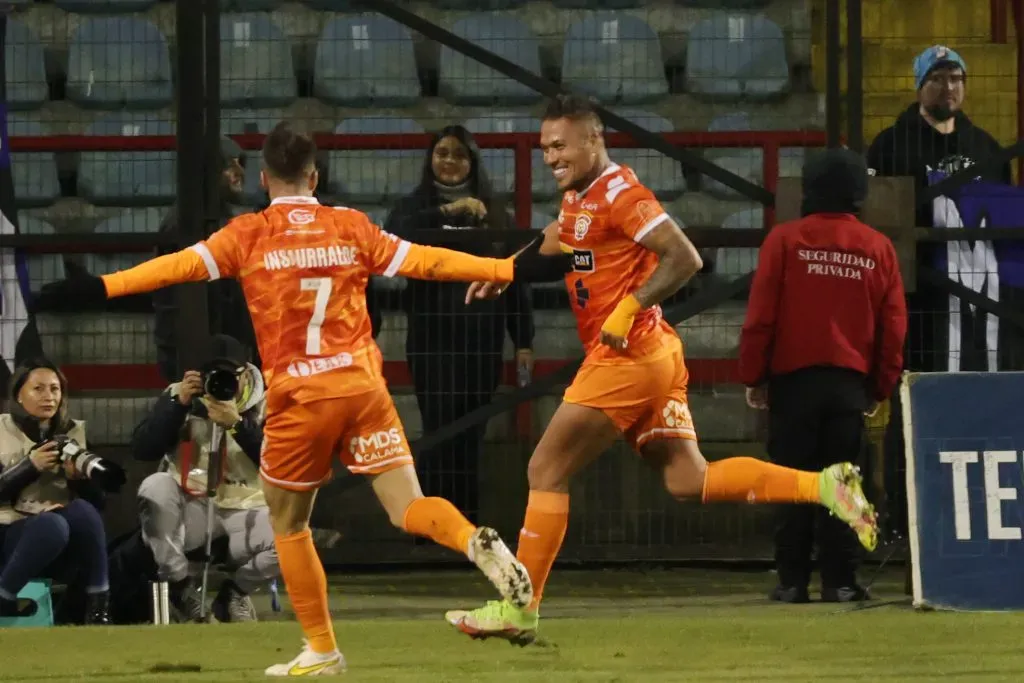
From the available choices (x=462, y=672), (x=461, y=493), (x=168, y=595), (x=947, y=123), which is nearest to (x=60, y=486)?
(x=168, y=595)

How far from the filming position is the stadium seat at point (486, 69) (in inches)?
408

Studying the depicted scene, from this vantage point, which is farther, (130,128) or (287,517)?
(130,128)

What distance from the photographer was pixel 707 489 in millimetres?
6891

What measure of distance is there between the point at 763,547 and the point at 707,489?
3061 mm

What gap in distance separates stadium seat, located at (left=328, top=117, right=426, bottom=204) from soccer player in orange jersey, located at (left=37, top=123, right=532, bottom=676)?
3.63 metres

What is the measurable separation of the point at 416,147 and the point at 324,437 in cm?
389

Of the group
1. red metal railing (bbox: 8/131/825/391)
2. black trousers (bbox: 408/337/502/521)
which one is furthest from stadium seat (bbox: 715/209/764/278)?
black trousers (bbox: 408/337/502/521)

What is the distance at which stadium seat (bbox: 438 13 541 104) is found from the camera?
10.4 m

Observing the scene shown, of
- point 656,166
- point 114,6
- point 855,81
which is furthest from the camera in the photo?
point 114,6

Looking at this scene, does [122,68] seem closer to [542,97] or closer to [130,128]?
[130,128]

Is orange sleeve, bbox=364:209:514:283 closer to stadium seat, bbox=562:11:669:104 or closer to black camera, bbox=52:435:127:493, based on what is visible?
black camera, bbox=52:435:127:493

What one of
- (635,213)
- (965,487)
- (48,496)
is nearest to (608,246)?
(635,213)

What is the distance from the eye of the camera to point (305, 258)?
610cm

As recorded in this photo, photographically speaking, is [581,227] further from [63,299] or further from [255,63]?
[255,63]
